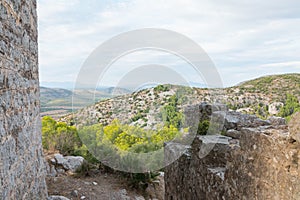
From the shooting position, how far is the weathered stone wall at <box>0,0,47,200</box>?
196 cm

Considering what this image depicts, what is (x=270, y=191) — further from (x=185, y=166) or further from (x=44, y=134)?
(x=44, y=134)

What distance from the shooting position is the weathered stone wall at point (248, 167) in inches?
69.1

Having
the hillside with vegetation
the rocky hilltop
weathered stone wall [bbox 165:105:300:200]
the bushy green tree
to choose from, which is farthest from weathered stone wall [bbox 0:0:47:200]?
the bushy green tree

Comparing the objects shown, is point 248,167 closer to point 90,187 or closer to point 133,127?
point 90,187

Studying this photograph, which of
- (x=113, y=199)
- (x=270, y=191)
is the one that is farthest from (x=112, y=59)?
(x=270, y=191)

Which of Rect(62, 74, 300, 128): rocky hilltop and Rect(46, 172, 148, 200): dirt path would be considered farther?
Rect(62, 74, 300, 128): rocky hilltop

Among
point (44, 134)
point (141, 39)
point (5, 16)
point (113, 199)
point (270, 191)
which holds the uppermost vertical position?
point (141, 39)

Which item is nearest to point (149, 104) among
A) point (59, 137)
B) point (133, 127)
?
point (133, 127)

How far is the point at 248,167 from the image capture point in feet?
7.16

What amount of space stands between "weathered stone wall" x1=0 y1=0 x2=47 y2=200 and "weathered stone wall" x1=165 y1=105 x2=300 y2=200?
1632 mm

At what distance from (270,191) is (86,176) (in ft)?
17.3

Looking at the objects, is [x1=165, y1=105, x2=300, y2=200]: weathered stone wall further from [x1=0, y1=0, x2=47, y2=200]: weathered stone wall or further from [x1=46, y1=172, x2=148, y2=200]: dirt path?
[x1=46, y1=172, x2=148, y2=200]: dirt path

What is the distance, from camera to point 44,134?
807 cm

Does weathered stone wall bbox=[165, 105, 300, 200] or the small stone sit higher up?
weathered stone wall bbox=[165, 105, 300, 200]
